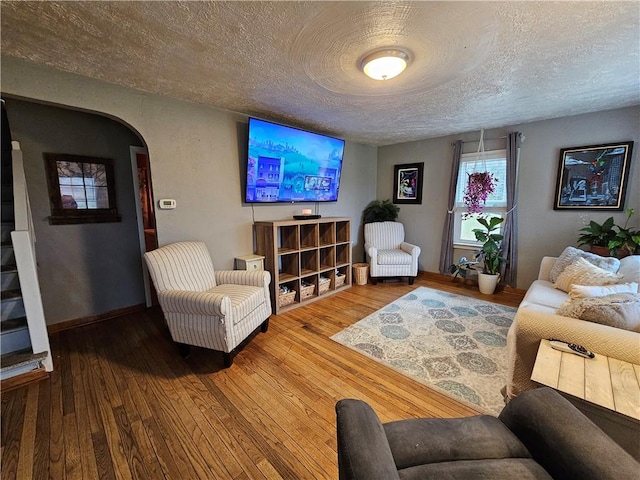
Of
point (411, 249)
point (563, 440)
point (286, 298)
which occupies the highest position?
point (411, 249)

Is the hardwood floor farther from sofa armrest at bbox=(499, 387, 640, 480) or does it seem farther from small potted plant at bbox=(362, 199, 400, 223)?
small potted plant at bbox=(362, 199, 400, 223)

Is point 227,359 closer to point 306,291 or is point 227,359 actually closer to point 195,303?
point 195,303

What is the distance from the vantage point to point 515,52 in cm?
171

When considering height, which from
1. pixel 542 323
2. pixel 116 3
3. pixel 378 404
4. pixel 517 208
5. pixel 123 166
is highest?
pixel 116 3

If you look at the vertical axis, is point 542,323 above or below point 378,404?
above

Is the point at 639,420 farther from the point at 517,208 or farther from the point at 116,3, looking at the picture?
the point at 517,208

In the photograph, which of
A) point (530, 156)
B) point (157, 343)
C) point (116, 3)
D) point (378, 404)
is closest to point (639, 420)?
point (378, 404)

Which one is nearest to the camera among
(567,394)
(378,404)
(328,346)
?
(567,394)

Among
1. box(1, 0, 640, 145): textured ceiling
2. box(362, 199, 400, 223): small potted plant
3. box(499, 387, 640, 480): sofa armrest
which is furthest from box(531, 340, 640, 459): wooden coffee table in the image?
box(362, 199, 400, 223): small potted plant

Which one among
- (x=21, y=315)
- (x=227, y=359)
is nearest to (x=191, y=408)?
(x=227, y=359)

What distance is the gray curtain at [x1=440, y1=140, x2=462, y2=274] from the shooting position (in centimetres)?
391

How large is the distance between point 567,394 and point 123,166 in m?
4.09

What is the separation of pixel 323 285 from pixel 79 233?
285 centimetres

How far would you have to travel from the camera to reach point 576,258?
257 cm
